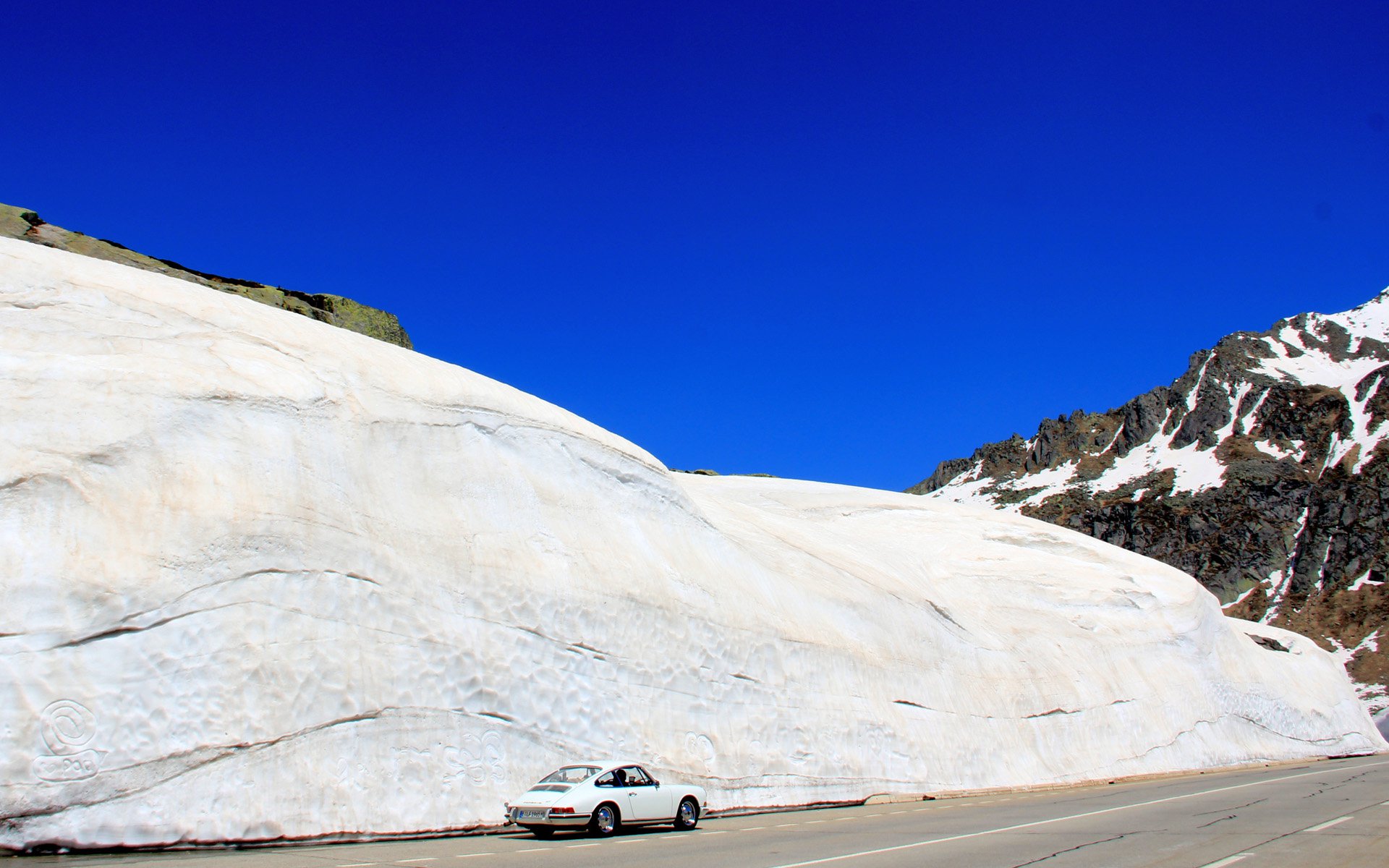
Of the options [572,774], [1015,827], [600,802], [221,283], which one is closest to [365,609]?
[572,774]

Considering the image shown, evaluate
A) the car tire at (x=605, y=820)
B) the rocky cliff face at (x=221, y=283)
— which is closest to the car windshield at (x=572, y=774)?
the car tire at (x=605, y=820)

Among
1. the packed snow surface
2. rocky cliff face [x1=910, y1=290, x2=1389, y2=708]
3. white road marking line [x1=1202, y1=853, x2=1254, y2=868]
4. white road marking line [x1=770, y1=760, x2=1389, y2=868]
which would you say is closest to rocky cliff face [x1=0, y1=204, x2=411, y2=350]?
the packed snow surface

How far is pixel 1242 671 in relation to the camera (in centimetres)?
3894

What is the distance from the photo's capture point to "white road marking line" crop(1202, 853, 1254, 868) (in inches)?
456

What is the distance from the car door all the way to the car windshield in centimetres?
56

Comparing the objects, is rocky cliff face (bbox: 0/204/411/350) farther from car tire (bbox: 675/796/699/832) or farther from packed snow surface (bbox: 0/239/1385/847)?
car tire (bbox: 675/796/699/832)

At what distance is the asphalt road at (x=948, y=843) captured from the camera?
11.6 metres

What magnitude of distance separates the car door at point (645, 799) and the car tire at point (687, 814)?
16 centimetres

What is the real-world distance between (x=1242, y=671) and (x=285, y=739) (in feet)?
120

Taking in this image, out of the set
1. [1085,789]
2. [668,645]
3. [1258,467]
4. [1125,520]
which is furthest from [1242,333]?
[668,645]

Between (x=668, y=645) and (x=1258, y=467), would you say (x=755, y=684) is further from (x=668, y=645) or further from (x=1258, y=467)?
(x=1258, y=467)

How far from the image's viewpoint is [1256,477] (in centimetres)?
12550

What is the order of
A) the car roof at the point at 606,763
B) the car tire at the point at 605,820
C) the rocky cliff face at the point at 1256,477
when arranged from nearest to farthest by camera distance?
the car tire at the point at 605,820 → the car roof at the point at 606,763 → the rocky cliff face at the point at 1256,477

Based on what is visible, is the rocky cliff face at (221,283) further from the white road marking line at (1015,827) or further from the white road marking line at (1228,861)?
the white road marking line at (1228,861)
